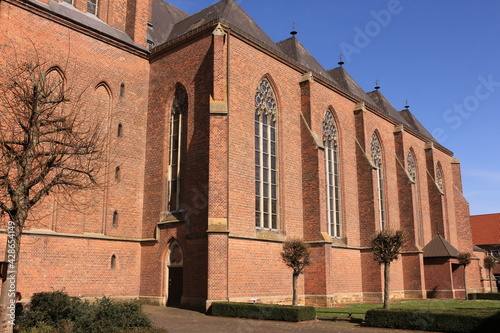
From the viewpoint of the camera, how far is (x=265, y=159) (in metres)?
23.1

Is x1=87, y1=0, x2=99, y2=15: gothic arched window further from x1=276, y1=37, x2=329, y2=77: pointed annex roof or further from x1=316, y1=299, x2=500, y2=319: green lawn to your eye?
x1=316, y1=299, x2=500, y2=319: green lawn

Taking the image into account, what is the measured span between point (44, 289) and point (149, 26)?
1586 cm

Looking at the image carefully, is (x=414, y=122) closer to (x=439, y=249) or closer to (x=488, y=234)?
(x=439, y=249)

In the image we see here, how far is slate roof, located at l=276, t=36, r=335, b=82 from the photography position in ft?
95.0

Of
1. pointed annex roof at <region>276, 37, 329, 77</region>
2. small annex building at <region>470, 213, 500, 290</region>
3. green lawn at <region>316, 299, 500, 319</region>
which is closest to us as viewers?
green lawn at <region>316, 299, 500, 319</region>

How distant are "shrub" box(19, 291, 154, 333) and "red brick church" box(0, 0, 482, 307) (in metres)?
5.67

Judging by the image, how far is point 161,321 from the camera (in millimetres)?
15703

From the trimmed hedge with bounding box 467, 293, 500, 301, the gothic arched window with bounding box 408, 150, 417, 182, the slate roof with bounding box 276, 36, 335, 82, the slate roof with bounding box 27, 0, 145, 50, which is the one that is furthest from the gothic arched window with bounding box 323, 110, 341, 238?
the trimmed hedge with bounding box 467, 293, 500, 301

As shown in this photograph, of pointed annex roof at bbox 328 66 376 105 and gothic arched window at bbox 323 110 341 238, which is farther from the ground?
pointed annex roof at bbox 328 66 376 105

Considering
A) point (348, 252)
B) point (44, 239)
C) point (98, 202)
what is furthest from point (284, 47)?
point (44, 239)

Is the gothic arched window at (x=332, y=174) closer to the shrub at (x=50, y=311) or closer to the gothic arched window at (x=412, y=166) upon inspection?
the gothic arched window at (x=412, y=166)

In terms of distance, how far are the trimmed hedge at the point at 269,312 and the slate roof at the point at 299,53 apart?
653 inches

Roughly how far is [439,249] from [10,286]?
3035cm

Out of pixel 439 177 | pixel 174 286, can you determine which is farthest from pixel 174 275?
pixel 439 177
